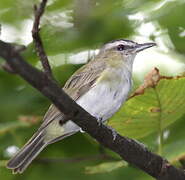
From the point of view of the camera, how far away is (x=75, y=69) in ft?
Result: 14.8

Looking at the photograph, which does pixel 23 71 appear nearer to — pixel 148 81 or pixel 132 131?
pixel 148 81

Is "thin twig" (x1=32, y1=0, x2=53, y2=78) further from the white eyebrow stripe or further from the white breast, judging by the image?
the white eyebrow stripe

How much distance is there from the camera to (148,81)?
312 centimetres

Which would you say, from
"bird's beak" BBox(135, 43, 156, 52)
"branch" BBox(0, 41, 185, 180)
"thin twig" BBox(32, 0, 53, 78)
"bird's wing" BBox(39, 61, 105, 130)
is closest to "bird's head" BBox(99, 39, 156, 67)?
"bird's beak" BBox(135, 43, 156, 52)

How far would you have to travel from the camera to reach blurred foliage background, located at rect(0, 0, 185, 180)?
3.24 metres

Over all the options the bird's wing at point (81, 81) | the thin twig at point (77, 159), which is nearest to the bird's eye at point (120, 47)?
the bird's wing at point (81, 81)

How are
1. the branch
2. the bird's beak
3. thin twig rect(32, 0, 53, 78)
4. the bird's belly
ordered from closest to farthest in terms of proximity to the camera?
the branch < thin twig rect(32, 0, 53, 78) < the bird's belly < the bird's beak

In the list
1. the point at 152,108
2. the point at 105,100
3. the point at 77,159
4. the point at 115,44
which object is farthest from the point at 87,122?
the point at 115,44

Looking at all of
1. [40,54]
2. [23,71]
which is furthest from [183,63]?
[23,71]

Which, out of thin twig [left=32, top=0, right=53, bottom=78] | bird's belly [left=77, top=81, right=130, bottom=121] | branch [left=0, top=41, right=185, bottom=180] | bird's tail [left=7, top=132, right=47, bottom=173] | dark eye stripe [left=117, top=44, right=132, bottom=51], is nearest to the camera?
branch [left=0, top=41, right=185, bottom=180]

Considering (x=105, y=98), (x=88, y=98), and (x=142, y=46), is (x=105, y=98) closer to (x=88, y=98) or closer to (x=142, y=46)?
(x=88, y=98)

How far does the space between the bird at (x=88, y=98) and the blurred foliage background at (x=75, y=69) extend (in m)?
0.11

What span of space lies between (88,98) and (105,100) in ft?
0.50

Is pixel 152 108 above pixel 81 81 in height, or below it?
below
